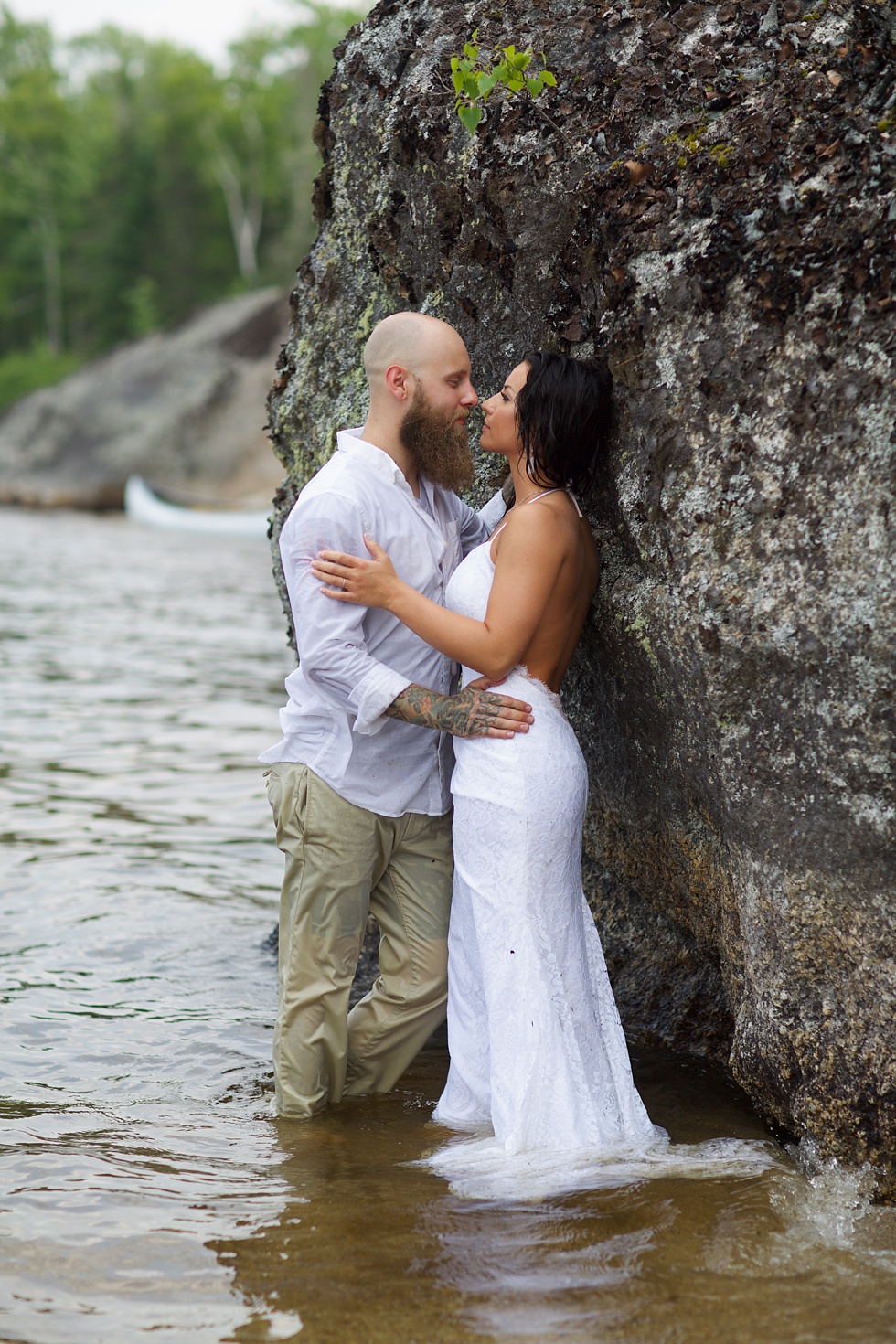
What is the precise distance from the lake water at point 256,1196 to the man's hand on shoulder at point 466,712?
1331 mm

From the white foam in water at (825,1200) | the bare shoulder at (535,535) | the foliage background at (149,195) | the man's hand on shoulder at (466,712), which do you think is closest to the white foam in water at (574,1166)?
the white foam in water at (825,1200)

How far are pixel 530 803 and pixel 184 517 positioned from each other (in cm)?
3084

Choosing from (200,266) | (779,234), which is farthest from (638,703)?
(200,266)

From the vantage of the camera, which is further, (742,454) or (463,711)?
(463,711)

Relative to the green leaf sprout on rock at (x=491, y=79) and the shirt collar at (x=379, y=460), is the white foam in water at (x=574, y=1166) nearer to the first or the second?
the shirt collar at (x=379, y=460)

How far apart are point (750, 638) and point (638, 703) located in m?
0.72

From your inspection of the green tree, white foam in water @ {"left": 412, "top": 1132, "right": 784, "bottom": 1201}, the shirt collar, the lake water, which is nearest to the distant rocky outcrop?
the green tree

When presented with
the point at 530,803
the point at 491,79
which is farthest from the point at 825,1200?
the point at 491,79

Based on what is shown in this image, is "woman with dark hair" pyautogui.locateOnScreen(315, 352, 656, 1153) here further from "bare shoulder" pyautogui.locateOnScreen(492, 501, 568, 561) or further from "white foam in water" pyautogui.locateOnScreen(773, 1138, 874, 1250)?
"white foam in water" pyautogui.locateOnScreen(773, 1138, 874, 1250)

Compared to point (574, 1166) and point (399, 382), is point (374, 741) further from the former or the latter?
point (574, 1166)

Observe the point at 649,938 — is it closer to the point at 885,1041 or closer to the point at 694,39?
the point at 885,1041

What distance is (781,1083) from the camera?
379cm

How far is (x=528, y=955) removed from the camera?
3957 millimetres

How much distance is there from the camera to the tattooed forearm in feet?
13.2
